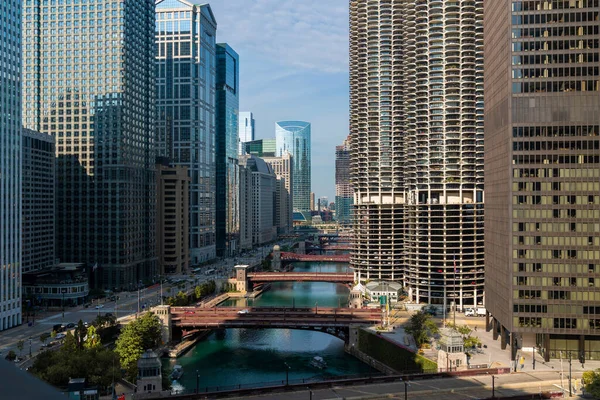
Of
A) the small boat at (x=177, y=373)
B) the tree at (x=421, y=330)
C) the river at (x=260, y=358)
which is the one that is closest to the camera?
the small boat at (x=177, y=373)

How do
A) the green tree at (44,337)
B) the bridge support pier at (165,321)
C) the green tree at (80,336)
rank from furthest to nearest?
the bridge support pier at (165,321)
the green tree at (44,337)
the green tree at (80,336)

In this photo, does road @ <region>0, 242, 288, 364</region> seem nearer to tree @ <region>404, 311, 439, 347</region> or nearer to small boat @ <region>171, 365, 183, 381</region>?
small boat @ <region>171, 365, 183, 381</region>

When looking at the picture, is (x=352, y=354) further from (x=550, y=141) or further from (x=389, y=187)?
(x=389, y=187)

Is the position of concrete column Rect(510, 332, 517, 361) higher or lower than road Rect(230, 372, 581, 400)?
higher

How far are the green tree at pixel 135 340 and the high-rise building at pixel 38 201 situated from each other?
208 feet

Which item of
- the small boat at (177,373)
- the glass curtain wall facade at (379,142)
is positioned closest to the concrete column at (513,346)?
the small boat at (177,373)

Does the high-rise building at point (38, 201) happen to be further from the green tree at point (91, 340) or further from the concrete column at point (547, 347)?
the concrete column at point (547, 347)

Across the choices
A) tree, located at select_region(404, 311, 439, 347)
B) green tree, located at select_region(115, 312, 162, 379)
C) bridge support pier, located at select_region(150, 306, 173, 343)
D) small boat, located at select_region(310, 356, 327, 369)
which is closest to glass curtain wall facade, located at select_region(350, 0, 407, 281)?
tree, located at select_region(404, 311, 439, 347)

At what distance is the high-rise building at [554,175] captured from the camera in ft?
307

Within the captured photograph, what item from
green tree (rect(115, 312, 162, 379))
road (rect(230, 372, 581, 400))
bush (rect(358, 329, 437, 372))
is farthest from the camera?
green tree (rect(115, 312, 162, 379))

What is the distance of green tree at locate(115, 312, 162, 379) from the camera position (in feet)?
326

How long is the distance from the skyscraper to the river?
5982cm

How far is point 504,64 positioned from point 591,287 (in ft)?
121

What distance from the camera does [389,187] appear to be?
182375 mm
